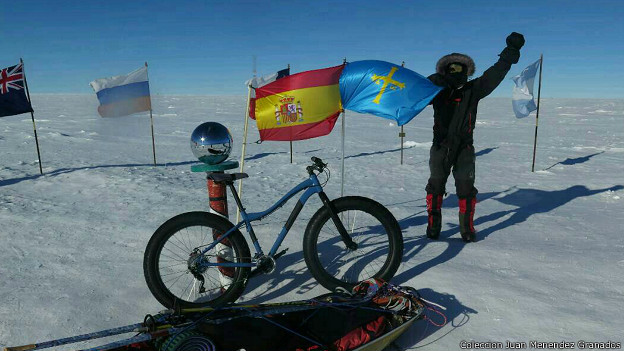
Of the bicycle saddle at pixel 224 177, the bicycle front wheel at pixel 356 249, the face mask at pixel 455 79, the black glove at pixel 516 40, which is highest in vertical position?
the black glove at pixel 516 40

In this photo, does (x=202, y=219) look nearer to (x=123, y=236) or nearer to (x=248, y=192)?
(x=123, y=236)

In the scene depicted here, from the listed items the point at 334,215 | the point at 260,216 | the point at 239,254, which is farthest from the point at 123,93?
the point at 334,215

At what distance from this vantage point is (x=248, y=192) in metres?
8.43

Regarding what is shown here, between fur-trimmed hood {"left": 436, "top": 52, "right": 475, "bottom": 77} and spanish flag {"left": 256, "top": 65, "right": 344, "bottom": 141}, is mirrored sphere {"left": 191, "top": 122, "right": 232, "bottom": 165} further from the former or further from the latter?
fur-trimmed hood {"left": 436, "top": 52, "right": 475, "bottom": 77}

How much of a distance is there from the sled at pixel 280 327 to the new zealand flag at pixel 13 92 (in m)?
9.22

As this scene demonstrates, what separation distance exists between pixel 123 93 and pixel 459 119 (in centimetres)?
975

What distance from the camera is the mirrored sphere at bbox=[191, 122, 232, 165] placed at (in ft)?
10.8

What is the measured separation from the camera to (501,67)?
14.9 feet

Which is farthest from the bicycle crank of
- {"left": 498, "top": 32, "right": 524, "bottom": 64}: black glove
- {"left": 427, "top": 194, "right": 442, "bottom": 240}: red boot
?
{"left": 498, "top": 32, "right": 524, "bottom": 64}: black glove

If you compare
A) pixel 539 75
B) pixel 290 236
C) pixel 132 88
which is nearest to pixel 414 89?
pixel 290 236

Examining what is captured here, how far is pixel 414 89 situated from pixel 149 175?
7.35 metres

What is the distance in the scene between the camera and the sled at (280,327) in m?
2.28

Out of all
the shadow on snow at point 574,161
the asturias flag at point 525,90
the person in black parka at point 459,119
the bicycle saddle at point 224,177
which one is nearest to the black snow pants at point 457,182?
the person in black parka at point 459,119

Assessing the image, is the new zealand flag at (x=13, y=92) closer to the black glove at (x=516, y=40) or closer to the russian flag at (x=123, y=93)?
the russian flag at (x=123, y=93)
